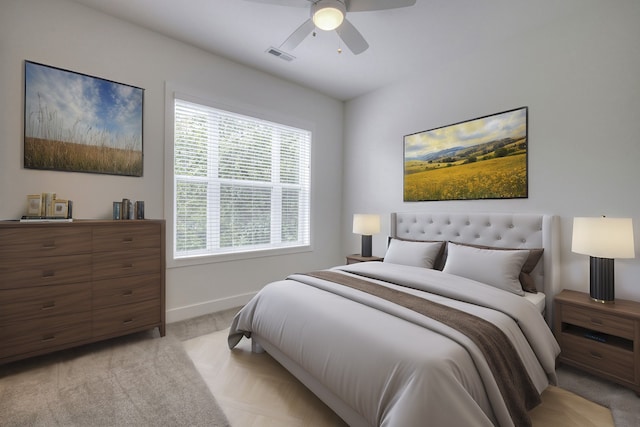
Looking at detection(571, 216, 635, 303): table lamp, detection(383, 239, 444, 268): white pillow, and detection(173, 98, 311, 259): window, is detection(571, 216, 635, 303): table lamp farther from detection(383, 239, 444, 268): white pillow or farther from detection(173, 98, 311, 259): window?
detection(173, 98, 311, 259): window

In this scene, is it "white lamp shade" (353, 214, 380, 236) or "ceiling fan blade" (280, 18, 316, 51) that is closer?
"ceiling fan blade" (280, 18, 316, 51)

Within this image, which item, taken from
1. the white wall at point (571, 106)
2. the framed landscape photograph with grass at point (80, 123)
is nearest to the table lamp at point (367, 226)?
the white wall at point (571, 106)

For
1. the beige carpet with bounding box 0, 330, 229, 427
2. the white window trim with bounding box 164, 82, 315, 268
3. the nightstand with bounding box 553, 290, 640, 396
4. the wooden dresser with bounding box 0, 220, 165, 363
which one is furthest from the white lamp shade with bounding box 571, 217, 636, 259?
the wooden dresser with bounding box 0, 220, 165, 363

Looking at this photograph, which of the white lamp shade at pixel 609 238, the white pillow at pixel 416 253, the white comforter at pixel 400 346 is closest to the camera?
the white comforter at pixel 400 346

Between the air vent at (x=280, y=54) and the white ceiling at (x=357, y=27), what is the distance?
0.05 meters

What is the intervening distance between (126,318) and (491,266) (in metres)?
3.17

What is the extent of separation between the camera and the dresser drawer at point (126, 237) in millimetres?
2314

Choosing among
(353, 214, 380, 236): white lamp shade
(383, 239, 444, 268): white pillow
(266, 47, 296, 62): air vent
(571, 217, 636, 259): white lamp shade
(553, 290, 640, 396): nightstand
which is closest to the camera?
(553, 290, 640, 396): nightstand

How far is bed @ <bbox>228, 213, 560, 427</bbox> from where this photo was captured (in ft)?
4.06

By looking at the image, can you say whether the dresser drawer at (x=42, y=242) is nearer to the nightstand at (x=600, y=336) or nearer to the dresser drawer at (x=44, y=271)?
the dresser drawer at (x=44, y=271)

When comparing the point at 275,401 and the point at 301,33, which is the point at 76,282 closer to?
the point at 275,401

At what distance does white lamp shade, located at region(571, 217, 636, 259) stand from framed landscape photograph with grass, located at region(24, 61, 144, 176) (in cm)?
391

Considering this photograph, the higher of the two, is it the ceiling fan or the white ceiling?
the white ceiling

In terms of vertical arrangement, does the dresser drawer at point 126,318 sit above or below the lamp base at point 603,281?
below
